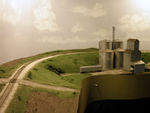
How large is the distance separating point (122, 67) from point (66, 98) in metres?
24.5

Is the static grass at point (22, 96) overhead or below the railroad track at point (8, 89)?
below

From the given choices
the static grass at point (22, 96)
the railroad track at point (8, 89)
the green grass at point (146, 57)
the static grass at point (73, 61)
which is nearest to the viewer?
the static grass at point (22, 96)

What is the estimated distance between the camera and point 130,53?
3222cm

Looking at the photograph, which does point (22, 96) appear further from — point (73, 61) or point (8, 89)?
point (73, 61)

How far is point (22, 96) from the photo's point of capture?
14.8 meters

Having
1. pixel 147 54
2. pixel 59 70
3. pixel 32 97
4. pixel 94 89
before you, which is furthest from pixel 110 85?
pixel 147 54

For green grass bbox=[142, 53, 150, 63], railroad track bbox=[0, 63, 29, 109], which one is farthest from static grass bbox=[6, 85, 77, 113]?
green grass bbox=[142, 53, 150, 63]

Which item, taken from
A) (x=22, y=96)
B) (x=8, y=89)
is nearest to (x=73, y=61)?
(x=8, y=89)

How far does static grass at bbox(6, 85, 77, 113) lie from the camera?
1280 centimetres

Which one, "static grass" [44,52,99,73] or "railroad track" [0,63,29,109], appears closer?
"railroad track" [0,63,29,109]

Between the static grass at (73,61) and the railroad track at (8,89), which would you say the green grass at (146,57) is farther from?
the railroad track at (8,89)

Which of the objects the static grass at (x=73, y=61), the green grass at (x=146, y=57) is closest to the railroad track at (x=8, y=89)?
the static grass at (x=73, y=61)

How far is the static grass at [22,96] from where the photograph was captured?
1280cm

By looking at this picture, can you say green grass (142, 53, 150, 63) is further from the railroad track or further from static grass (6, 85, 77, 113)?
the railroad track
